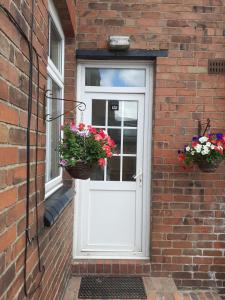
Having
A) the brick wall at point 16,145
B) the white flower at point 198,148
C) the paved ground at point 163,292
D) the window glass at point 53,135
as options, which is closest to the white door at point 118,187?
the paved ground at point 163,292

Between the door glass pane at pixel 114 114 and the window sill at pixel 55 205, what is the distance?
1.04m

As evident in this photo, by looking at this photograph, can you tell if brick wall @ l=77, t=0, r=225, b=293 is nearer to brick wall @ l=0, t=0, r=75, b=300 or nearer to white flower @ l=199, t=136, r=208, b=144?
white flower @ l=199, t=136, r=208, b=144

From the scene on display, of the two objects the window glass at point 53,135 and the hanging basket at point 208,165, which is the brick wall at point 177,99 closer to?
the hanging basket at point 208,165

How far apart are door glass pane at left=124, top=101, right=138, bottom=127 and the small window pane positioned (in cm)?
95

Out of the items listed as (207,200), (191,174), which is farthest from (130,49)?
(207,200)

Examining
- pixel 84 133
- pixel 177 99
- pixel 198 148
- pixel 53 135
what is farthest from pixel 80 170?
pixel 177 99

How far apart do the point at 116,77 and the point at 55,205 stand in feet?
6.56

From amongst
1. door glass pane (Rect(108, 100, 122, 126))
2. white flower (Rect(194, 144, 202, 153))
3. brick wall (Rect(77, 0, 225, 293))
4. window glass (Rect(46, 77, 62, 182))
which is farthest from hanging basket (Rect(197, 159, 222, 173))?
window glass (Rect(46, 77, 62, 182))

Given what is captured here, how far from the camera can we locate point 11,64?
151 cm

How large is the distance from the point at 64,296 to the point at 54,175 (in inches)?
51.1

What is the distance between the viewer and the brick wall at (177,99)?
12.4 feet

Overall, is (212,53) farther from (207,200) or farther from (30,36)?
(30,36)

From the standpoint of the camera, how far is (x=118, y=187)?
403cm

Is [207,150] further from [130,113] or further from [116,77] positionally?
[116,77]
